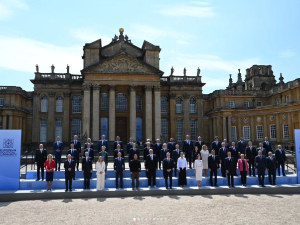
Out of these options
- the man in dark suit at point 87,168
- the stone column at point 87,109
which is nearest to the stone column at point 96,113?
the stone column at point 87,109

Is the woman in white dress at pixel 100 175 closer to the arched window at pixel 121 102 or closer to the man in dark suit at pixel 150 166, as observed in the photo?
the man in dark suit at pixel 150 166

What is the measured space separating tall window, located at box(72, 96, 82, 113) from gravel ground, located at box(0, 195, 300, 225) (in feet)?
87.9

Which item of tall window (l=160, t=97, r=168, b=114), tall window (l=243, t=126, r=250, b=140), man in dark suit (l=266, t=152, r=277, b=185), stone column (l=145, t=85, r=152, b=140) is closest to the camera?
man in dark suit (l=266, t=152, r=277, b=185)

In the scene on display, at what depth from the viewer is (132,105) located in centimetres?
3300

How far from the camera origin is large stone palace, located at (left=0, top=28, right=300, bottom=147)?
32969mm

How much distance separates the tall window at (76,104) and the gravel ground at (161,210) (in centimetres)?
2680

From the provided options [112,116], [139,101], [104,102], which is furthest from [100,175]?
[139,101]

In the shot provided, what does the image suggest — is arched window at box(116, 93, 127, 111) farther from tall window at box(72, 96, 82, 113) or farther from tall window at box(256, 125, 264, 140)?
tall window at box(256, 125, 264, 140)

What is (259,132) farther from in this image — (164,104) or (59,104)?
(59,104)

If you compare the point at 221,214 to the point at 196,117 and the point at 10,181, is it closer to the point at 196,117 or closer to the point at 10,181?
the point at 10,181

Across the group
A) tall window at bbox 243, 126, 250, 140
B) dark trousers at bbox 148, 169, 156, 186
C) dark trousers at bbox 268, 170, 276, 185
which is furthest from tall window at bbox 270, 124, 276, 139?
dark trousers at bbox 148, 169, 156, 186

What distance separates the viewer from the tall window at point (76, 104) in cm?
3759

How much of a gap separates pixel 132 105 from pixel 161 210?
2363 cm

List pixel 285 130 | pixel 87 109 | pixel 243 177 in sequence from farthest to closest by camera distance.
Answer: pixel 285 130 < pixel 87 109 < pixel 243 177
